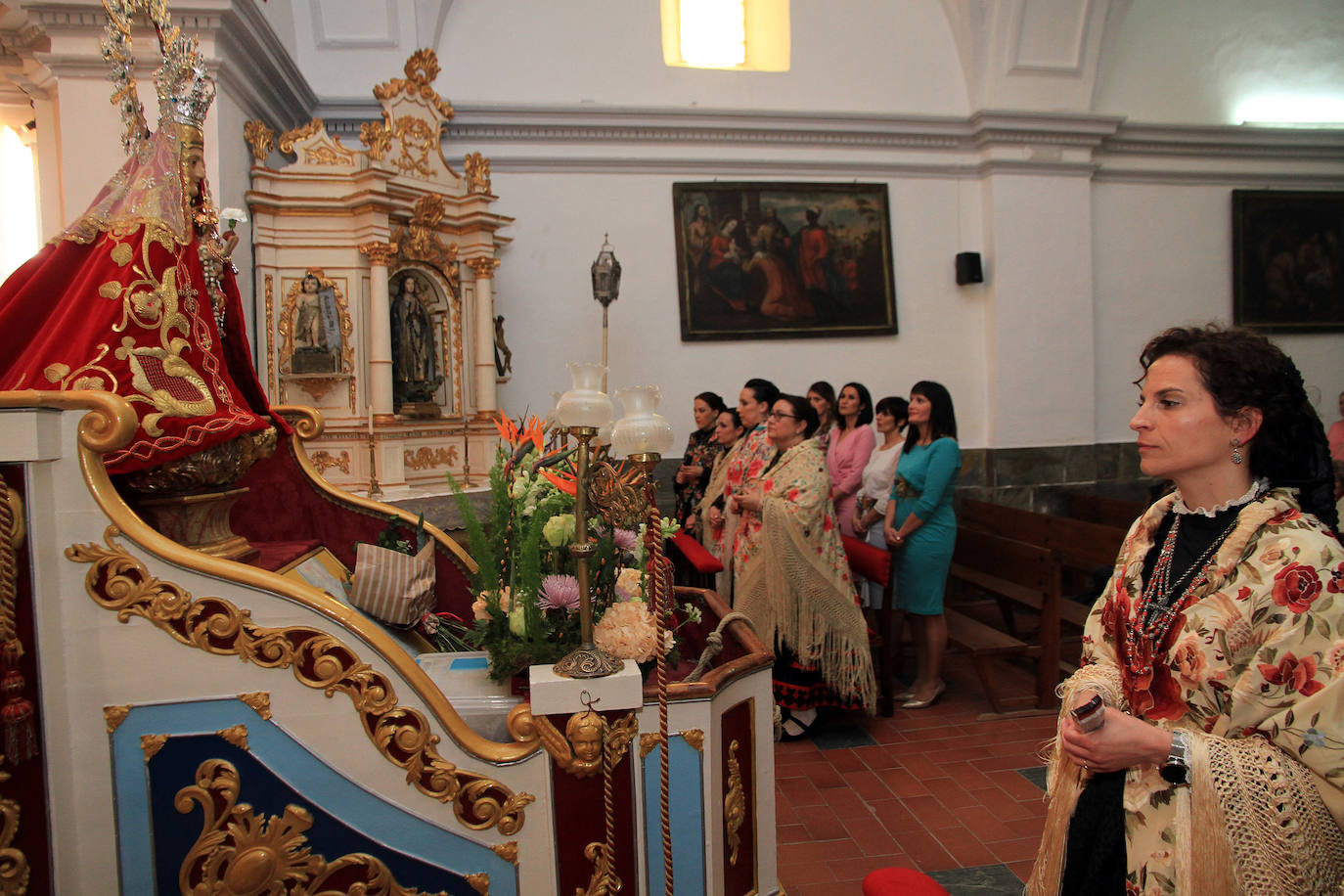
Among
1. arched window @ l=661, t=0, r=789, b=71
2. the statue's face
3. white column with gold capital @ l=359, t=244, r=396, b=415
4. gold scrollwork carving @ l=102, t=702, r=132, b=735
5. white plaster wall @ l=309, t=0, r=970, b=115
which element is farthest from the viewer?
arched window @ l=661, t=0, r=789, b=71

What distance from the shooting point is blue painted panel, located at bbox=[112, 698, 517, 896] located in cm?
163

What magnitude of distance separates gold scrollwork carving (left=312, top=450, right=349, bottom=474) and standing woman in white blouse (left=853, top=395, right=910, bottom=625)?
3339 millimetres

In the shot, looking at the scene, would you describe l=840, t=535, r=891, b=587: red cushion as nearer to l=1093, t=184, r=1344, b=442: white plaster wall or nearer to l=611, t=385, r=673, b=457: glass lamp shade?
l=611, t=385, r=673, b=457: glass lamp shade

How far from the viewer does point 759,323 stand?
7.18m

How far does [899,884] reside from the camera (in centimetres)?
137

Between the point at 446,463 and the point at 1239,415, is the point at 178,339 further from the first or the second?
the point at 446,463

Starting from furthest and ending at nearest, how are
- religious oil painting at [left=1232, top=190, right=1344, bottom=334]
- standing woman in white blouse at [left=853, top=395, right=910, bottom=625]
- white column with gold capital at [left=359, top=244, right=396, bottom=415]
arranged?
religious oil painting at [left=1232, top=190, right=1344, bottom=334]
white column with gold capital at [left=359, top=244, right=396, bottom=415]
standing woman in white blouse at [left=853, top=395, right=910, bottom=625]

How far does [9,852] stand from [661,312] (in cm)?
596

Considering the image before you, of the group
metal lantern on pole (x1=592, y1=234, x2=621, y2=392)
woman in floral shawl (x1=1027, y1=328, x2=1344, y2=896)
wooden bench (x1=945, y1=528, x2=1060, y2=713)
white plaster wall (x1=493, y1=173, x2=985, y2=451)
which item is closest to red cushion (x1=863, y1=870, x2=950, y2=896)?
woman in floral shawl (x1=1027, y1=328, x2=1344, y2=896)

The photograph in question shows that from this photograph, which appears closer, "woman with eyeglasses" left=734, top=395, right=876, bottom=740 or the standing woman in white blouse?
"woman with eyeglasses" left=734, top=395, right=876, bottom=740

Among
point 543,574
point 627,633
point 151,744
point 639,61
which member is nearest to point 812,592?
point 543,574

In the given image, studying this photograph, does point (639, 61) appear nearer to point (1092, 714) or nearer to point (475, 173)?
point (475, 173)

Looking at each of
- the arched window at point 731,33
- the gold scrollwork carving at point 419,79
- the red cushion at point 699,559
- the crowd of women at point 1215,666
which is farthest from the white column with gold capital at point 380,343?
the crowd of women at point 1215,666

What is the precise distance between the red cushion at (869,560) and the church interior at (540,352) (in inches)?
9.4
